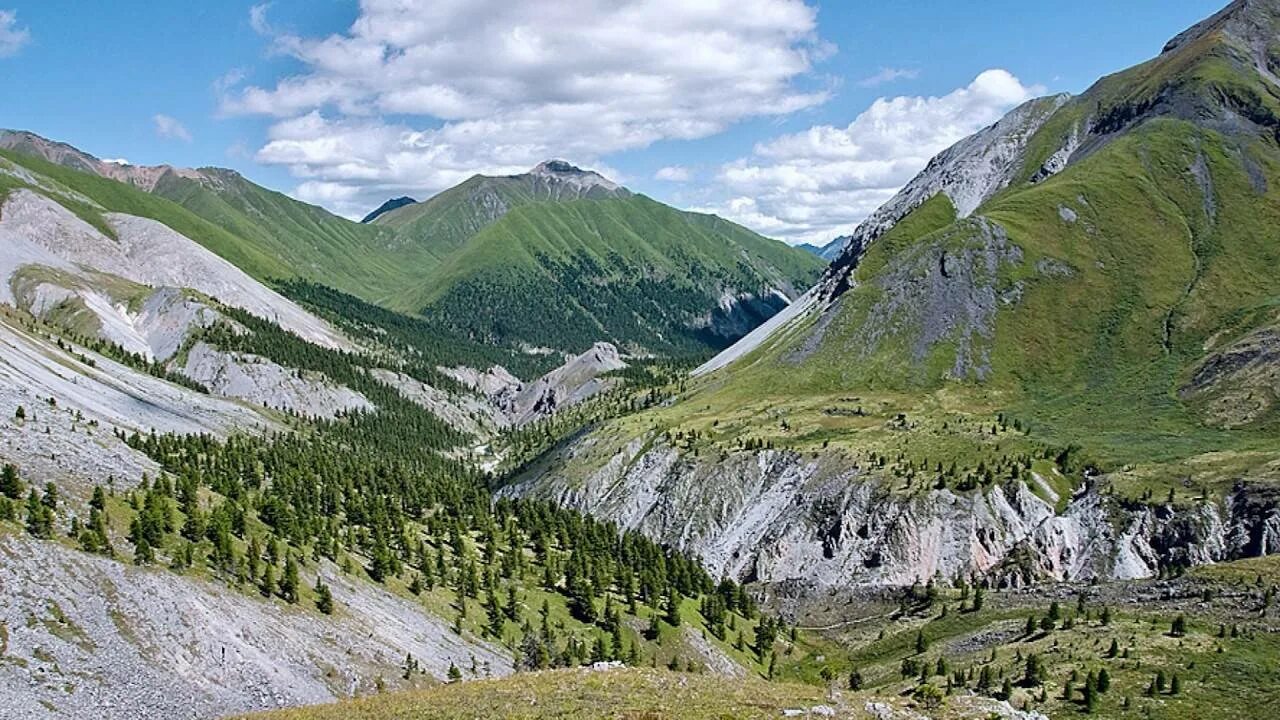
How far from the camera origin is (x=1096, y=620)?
252 feet

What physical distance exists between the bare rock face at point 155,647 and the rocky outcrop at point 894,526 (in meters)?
70.8

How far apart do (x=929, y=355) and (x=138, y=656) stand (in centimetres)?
16724

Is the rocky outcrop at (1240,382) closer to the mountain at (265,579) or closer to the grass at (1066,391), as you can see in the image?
the grass at (1066,391)

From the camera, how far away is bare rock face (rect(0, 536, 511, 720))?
4450 centimetres

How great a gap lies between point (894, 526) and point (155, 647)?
9554 centimetres

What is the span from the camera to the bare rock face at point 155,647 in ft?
146

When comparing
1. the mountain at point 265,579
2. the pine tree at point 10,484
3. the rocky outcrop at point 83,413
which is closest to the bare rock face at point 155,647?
the mountain at point 265,579

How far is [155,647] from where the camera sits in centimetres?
5134

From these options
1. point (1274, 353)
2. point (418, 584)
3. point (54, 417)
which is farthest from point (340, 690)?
point (1274, 353)

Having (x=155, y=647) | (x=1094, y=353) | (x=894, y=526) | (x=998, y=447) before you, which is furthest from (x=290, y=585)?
(x=1094, y=353)

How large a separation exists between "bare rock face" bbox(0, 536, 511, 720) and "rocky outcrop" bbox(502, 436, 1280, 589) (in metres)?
70.8

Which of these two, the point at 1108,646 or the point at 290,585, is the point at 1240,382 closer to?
the point at 1108,646

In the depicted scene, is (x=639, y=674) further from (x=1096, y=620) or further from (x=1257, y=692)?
(x=1096, y=620)

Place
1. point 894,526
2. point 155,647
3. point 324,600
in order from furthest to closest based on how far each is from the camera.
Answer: point 894,526 < point 324,600 < point 155,647
